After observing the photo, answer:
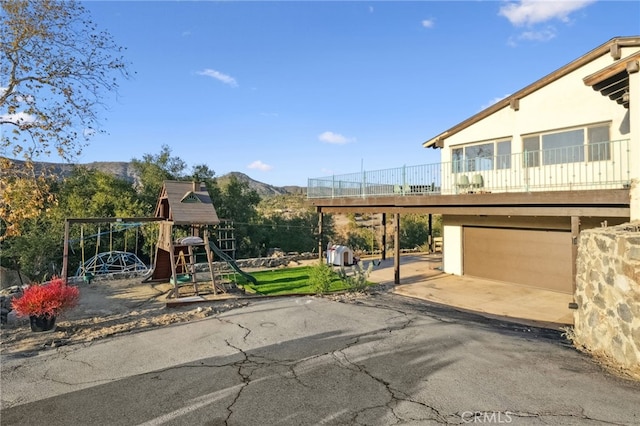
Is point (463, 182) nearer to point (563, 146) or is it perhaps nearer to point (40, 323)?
point (563, 146)

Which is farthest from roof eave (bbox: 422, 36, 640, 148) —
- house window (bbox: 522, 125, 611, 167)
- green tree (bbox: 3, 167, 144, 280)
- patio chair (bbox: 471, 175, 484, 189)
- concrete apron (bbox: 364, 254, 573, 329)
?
green tree (bbox: 3, 167, 144, 280)

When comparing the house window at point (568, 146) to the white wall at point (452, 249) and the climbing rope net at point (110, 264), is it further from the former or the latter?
the climbing rope net at point (110, 264)

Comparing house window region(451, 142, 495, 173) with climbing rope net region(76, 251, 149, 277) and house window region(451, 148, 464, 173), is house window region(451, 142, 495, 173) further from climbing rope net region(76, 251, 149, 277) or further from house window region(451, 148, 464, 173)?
climbing rope net region(76, 251, 149, 277)

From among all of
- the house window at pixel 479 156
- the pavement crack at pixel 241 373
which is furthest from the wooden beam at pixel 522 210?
the pavement crack at pixel 241 373

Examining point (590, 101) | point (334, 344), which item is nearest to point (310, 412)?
point (334, 344)

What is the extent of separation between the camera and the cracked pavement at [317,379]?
4.16 meters

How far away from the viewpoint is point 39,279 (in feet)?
56.0

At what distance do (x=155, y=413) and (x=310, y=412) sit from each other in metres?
1.80

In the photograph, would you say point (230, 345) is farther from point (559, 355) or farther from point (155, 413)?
point (559, 355)

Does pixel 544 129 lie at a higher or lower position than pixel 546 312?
higher

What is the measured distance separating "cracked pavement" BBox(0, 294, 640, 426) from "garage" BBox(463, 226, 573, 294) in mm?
6080

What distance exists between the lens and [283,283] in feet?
48.7

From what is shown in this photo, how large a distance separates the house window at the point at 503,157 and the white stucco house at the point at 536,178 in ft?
0.14

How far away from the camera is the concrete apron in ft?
32.3
